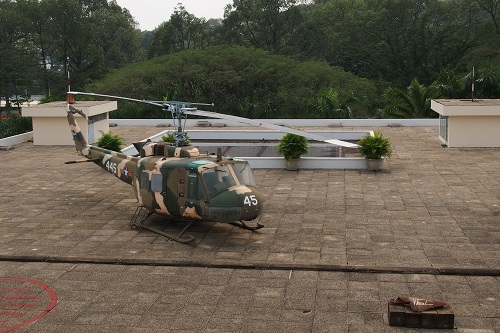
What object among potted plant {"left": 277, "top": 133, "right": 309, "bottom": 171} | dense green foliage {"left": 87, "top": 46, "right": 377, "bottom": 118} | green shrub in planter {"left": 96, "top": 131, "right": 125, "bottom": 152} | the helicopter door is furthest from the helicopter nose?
dense green foliage {"left": 87, "top": 46, "right": 377, "bottom": 118}

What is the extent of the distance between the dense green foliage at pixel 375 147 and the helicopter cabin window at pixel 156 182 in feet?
27.5

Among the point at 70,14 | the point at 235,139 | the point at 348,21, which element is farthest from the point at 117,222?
the point at 348,21

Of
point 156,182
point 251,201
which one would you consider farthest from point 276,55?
point 251,201

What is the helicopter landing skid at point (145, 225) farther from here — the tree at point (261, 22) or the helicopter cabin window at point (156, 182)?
the tree at point (261, 22)

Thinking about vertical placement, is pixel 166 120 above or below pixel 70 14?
below

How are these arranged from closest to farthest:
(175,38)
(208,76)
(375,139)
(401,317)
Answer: (401,317)
(375,139)
(208,76)
(175,38)

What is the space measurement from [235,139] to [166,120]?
5.75 metres

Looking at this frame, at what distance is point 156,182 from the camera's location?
14758mm

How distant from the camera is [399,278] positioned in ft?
39.2

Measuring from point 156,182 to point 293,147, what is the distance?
25.4ft

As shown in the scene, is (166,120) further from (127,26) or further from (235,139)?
(127,26)

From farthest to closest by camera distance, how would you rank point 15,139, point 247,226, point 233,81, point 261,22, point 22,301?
point 261,22
point 233,81
point 15,139
point 247,226
point 22,301

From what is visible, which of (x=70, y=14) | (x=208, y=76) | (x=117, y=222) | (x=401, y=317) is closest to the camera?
(x=401, y=317)

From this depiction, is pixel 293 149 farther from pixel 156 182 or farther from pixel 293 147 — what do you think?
pixel 156 182
